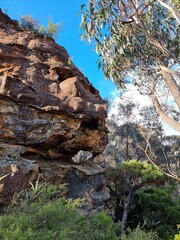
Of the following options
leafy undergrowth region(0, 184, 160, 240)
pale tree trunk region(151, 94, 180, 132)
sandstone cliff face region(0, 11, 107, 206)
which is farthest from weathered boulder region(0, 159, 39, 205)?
pale tree trunk region(151, 94, 180, 132)

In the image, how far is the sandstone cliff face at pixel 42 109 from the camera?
7559 mm

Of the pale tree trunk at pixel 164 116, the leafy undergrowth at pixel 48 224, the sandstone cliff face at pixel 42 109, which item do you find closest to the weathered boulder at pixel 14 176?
the sandstone cliff face at pixel 42 109

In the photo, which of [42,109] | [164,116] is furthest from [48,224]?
[164,116]

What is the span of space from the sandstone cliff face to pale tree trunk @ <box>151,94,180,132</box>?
1.74m

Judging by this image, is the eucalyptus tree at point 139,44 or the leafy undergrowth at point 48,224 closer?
the leafy undergrowth at point 48,224

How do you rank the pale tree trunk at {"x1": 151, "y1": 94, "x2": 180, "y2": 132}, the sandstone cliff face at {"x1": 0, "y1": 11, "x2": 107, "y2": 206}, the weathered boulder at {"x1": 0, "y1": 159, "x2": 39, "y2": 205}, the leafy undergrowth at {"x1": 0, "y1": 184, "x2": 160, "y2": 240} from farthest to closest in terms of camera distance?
1. the pale tree trunk at {"x1": 151, "y1": 94, "x2": 180, "y2": 132}
2. the sandstone cliff face at {"x1": 0, "y1": 11, "x2": 107, "y2": 206}
3. the weathered boulder at {"x1": 0, "y1": 159, "x2": 39, "y2": 205}
4. the leafy undergrowth at {"x1": 0, "y1": 184, "x2": 160, "y2": 240}

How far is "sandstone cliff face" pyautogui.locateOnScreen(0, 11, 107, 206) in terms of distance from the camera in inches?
298

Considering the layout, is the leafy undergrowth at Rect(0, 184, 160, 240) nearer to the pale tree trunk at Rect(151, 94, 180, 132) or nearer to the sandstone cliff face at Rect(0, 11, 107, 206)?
the sandstone cliff face at Rect(0, 11, 107, 206)

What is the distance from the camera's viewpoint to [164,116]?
853 centimetres

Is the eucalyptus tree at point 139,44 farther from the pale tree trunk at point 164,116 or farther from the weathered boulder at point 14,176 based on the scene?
the weathered boulder at point 14,176

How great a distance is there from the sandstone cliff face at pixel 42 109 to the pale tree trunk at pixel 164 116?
174 centimetres

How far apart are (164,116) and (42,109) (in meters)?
3.83

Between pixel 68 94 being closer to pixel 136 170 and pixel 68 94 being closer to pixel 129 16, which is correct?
pixel 129 16

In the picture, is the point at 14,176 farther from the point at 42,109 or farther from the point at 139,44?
the point at 139,44
